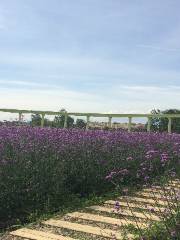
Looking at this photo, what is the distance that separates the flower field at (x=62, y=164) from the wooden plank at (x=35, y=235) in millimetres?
601

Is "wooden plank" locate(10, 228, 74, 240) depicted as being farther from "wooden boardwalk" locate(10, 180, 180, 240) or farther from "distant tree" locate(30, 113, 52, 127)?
"distant tree" locate(30, 113, 52, 127)

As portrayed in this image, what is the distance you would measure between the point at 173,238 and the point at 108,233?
5.41ft

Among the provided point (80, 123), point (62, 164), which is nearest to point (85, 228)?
point (62, 164)

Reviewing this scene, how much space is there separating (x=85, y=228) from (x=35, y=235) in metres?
0.60

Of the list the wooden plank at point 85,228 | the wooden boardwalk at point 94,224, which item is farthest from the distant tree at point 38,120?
the wooden plank at point 85,228

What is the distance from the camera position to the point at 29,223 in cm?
744

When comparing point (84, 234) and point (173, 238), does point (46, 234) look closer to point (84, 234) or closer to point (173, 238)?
point (84, 234)

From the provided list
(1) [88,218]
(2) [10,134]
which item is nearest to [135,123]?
(2) [10,134]

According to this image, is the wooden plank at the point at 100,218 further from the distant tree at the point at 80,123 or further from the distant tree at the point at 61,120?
the distant tree at the point at 61,120

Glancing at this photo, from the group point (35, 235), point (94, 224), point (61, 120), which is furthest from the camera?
point (61, 120)

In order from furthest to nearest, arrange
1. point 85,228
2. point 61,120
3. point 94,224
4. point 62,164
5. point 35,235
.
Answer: point 61,120
point 62,164
point 94,224
point 85,228
point 35,235

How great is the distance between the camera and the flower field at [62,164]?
25.0 feet

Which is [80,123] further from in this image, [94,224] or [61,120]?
[94,224]

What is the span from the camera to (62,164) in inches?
327
